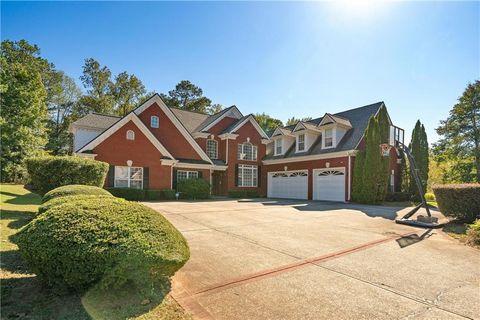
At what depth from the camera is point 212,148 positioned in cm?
2572

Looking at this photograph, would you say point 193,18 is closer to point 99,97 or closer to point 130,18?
point 130,18

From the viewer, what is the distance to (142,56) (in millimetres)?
15336

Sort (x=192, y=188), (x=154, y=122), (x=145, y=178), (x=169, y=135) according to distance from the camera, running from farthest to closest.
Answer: (x=169, y=135) < (x=154, y=122) < (x=192, y=188) < (x=145, y=178)

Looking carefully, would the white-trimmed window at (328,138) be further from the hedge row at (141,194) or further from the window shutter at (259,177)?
the hedge row at (141,194)

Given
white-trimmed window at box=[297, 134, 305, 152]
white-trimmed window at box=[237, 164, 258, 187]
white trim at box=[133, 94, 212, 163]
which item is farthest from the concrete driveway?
white-trimmed window at box=[237, 164, 258, 187]

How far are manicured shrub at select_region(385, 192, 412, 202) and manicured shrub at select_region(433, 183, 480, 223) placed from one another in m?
10.4

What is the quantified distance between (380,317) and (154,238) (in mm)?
2986

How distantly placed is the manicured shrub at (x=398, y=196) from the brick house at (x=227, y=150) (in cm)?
205

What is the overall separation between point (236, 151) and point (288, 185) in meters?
5.58

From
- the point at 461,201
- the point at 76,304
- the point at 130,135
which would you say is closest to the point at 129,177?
the point at 130,135

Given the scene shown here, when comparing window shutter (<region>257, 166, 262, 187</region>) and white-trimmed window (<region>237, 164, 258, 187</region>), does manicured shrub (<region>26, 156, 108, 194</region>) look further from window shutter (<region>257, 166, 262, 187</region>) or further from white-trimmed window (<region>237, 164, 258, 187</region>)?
window shutter (<region>257, 166, 262, 187</region>)

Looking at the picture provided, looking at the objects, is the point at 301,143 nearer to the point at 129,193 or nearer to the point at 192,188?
the point at 192,188

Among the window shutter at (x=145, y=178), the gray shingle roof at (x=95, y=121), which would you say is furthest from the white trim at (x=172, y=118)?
the window shutter at (x=145, y=178)

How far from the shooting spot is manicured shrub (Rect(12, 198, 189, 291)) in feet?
10.8
